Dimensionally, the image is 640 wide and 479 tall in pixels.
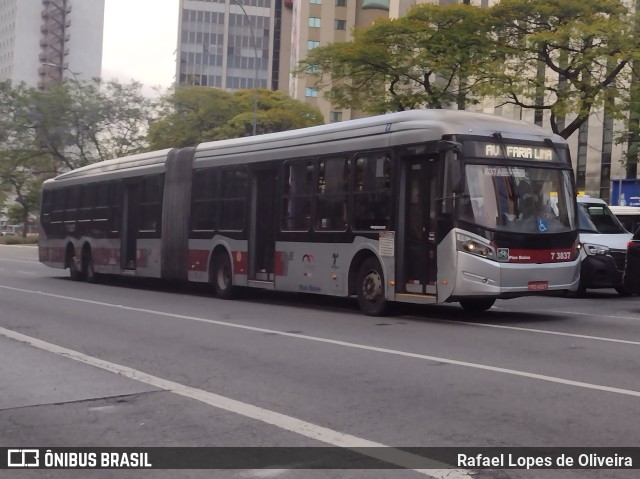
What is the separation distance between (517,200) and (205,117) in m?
40.2

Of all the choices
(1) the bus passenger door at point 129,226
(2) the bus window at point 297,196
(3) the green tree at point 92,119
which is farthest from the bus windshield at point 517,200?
(3) the green tree at point 92,119

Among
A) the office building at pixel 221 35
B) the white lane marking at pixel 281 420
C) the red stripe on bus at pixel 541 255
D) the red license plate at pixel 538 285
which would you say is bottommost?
the white lane marking at pixel 281 420

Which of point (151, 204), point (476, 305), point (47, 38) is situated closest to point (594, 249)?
point (476, 305)

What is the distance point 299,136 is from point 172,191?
5386 mm

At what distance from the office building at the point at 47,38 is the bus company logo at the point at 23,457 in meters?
140

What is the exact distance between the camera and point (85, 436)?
652cm

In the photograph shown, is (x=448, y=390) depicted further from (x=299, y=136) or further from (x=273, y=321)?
(x=299, y=136)

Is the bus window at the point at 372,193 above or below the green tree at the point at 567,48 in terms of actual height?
below

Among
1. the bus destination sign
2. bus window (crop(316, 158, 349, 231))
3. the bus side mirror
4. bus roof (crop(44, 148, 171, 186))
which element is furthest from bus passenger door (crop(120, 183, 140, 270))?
the bus destination sign

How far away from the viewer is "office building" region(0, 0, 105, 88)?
140 metres

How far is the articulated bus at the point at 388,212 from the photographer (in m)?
13.2

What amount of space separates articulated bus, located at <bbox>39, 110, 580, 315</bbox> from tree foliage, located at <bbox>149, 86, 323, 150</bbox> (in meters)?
31.2

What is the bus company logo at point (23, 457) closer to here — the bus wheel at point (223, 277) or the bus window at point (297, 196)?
the bus window at point (297, 196)

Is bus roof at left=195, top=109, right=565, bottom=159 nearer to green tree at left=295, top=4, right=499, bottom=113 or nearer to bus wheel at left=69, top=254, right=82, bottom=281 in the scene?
bus wheel at left=69, top=254, right=82, bottom=281
